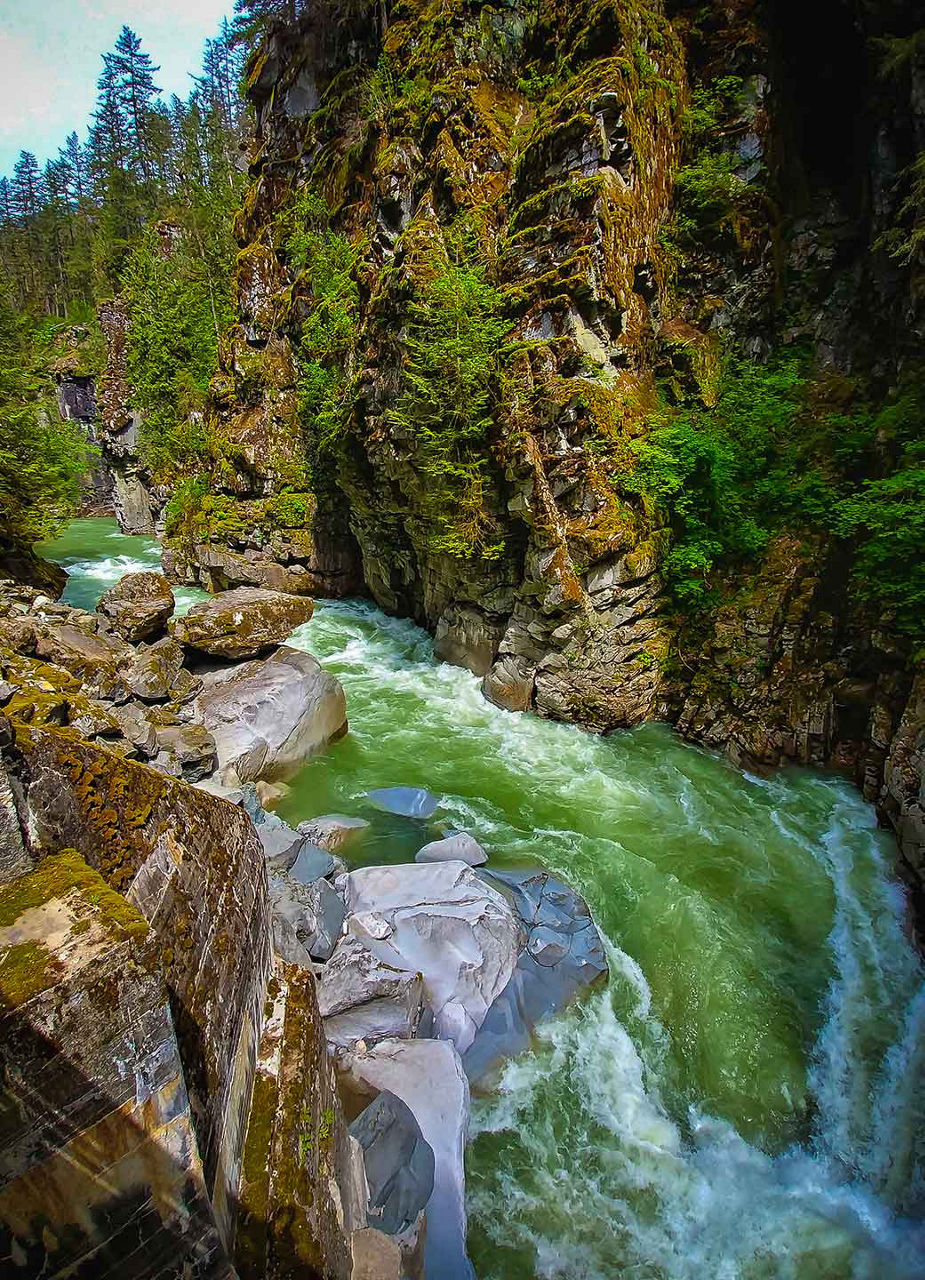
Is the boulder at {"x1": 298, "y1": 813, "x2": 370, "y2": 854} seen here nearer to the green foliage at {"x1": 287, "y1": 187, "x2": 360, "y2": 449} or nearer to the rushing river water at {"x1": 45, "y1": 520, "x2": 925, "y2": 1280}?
the rushing river water at {"x1": 45, "y1": 520, "x2": 925, "y2": 1280}

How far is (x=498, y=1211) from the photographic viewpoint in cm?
404

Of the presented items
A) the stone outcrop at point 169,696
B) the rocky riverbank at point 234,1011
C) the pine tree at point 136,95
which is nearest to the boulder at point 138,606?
the stone outcrop at point 169,696

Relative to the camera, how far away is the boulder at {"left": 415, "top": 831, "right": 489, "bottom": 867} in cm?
677

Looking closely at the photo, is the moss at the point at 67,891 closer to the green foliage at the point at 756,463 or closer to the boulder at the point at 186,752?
the boulder at the point at 186,752

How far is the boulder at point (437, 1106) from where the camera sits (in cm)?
363

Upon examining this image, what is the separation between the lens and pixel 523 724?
410 inches

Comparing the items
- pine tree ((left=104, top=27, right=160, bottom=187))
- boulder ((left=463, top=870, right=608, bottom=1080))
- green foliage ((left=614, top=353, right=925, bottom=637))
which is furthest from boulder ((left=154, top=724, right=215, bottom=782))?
pine tree ((left=104, top=27, right=160, bottom=187))

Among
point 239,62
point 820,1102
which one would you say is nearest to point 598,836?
point 820,1102

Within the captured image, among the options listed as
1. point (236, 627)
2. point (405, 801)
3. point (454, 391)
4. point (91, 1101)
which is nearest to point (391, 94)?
point (454, 391)

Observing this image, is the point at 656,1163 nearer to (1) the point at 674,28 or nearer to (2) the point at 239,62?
(1) the point at 674,28

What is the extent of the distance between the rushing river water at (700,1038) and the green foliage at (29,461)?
10.9 metres

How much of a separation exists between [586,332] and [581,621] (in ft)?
17.5

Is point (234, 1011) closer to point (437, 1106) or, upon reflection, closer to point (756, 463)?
point (437, 1106)

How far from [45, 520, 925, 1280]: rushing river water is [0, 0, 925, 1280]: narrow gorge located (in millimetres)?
36
